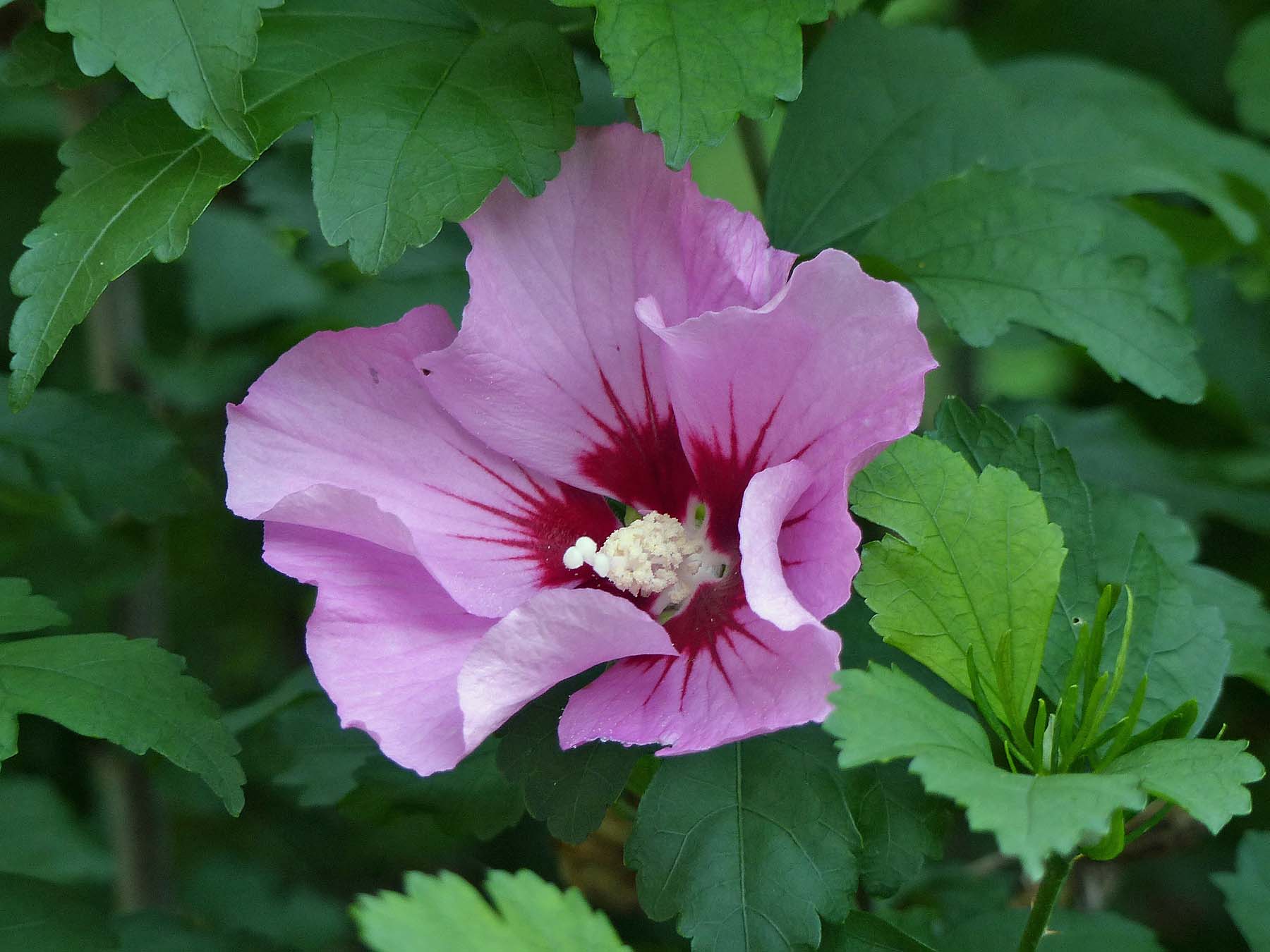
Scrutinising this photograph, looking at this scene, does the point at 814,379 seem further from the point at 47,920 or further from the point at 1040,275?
the point at 47,920

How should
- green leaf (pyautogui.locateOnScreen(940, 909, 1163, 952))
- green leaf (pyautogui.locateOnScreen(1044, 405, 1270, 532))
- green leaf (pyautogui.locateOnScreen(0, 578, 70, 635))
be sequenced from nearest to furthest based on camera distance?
green leaf (pyautogui.locateOnScreen(0, 578, 70, 635)) → green leaf (pyautogui.locateOnScreen(940, 909, 1163, 952)) → green leaf (pyautogui.locateOnScreen(1044, 405, 1270, 532))

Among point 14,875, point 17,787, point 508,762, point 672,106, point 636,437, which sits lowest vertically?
point 17,787

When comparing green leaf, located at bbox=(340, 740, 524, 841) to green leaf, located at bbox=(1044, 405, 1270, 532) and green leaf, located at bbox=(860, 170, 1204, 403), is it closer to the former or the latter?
green leaf, located at bbox=(860, 170, 1204, 403)

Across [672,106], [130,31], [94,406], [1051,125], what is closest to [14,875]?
[94,406]

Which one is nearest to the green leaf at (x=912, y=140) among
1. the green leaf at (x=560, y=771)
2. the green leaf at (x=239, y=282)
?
the green leaf at (x=560, y=771)

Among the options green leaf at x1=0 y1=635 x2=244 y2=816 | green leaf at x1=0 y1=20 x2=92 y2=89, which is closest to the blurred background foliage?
green leaf at x1=0 y1=20 x2=92 y2=89

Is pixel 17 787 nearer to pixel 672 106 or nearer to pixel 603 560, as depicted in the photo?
pixel 603 560

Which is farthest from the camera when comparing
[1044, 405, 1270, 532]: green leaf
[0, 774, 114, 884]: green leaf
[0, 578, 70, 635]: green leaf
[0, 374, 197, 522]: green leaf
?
[1044, 405, 1270, 532]: green leaf
